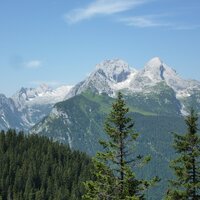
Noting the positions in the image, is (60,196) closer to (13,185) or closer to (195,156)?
(13,185)

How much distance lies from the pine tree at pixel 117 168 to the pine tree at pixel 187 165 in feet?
15.2

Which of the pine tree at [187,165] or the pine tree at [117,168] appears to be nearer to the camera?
the pine tree at [117,168]

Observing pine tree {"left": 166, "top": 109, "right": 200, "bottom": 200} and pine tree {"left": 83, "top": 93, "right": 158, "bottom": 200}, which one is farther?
pine tree {"left": 166, "top": 109, "right": 200, "bottom": 200}

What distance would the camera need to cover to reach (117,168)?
3083 cm

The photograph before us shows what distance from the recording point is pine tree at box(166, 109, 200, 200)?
34.7m

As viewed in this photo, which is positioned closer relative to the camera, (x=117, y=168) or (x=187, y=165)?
(x=117, y=168)

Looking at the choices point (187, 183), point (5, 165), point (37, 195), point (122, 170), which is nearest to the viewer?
point (122, 170)

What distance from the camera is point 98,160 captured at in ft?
102

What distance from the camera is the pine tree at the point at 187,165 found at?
3469cm

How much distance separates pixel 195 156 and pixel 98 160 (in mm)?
8167

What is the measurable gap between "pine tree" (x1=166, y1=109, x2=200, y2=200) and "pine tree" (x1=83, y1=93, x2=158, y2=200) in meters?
4.63

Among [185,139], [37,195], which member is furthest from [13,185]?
[185,139]

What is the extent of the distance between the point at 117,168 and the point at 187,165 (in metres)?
6.94

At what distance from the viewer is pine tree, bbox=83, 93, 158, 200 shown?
30.5 m
